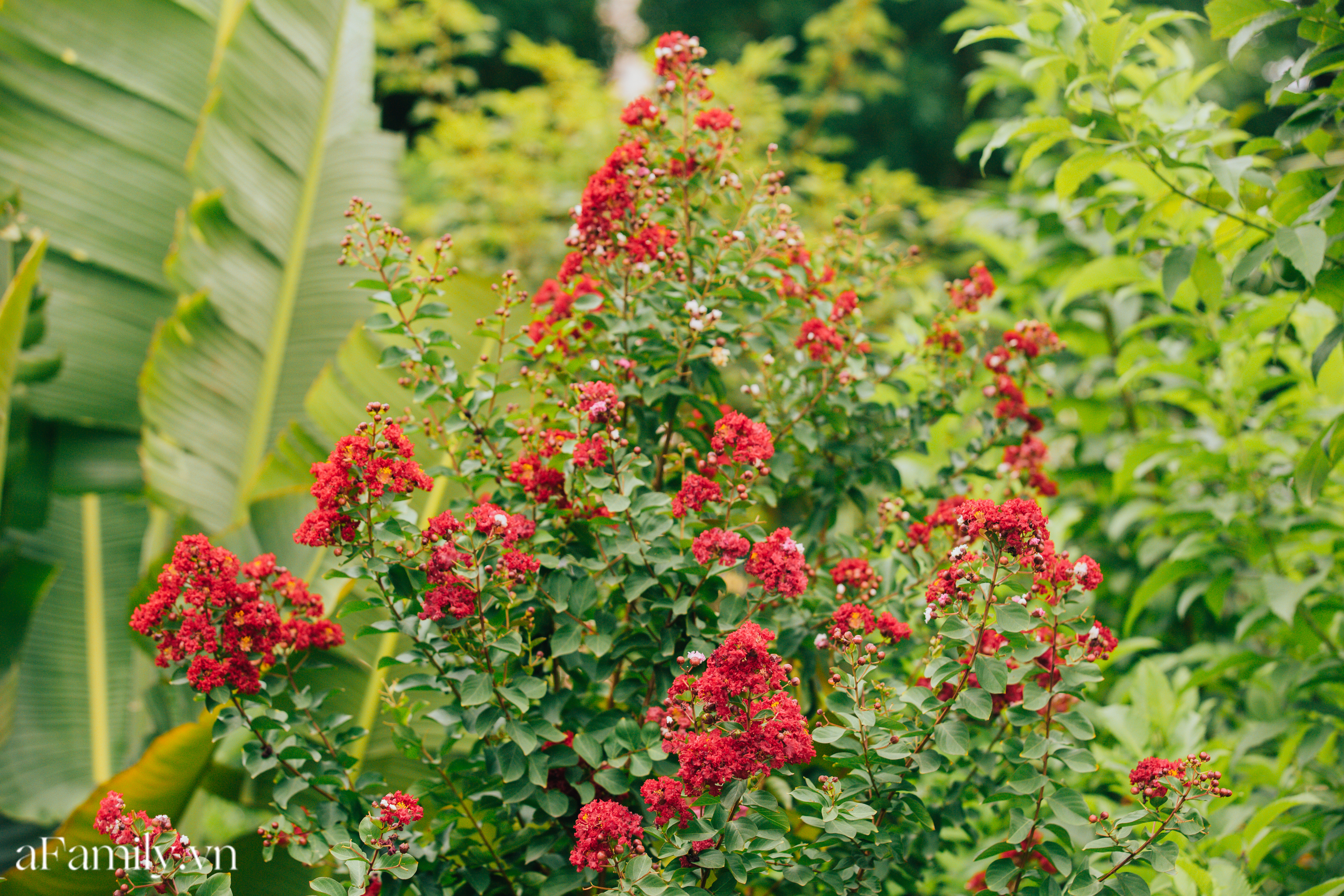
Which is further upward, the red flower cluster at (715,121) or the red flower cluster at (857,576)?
the red flower cluster at (715,121)

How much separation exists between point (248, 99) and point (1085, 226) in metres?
3.06

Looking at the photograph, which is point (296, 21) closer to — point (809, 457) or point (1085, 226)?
point (809, 457)

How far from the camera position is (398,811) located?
1.31 metres

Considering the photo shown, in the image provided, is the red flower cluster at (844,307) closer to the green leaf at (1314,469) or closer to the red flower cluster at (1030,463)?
the red flower cluster at (1030,463)

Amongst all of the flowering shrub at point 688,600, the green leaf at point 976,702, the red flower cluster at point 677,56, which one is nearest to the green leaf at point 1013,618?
the flowering shrub at point 688,600

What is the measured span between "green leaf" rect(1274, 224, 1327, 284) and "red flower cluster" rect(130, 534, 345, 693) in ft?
6.02

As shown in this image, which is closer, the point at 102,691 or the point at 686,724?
the point at 686,724

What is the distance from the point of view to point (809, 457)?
1.81 meters

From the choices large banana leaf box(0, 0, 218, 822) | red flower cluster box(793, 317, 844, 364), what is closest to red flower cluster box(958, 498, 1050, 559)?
red flower cluster box(793, 317, 844, 364)

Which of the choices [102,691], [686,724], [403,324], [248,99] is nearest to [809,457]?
[686,724]

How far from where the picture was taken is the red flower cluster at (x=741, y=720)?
3.87 feet

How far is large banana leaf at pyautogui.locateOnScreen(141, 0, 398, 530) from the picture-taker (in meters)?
2.84

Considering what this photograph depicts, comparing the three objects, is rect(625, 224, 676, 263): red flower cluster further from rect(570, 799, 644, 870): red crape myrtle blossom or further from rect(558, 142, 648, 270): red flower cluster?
rect(570, 799, 644, 870): red crape myrtle blossom

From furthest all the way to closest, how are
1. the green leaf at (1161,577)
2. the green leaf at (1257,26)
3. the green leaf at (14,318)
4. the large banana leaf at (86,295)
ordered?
the large banana leaf at (86,295) → the green leaf at (14,318) → the green leaf at (1161,577) → the green leaf at (1257,26)
